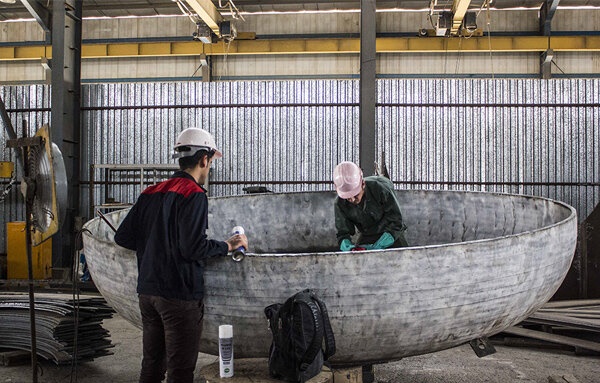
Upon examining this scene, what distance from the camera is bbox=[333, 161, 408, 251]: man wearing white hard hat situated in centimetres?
420

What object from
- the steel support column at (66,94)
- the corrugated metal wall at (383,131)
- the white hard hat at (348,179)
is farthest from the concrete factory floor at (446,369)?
the corrugated metal wall at (383,131)

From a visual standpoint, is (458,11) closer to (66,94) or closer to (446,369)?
(66,94)

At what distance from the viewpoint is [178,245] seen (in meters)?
2.70

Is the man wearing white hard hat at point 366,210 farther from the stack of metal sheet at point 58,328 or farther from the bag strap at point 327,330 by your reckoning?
the stack of metal sheet at point 58,328

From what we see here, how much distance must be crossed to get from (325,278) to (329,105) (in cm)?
823

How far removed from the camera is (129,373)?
4.74 m

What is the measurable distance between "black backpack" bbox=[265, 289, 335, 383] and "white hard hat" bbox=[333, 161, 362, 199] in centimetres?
163

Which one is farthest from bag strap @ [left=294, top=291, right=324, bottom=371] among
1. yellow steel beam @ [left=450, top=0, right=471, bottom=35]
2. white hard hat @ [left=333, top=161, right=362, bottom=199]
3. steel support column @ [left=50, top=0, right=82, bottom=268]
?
yellow steel beam @ [left=450, top=0, right=471, bottom=35]

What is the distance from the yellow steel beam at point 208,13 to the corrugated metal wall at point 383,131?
4.75 feet

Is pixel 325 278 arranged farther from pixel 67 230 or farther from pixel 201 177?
pixel 67 230

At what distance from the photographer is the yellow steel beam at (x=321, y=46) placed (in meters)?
13.1

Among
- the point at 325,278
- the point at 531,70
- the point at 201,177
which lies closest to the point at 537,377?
the point at 325,278

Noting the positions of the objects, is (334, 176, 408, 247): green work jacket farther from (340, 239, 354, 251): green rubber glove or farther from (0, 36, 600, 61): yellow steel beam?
(0, 36, 600, 61): yellow steel beam

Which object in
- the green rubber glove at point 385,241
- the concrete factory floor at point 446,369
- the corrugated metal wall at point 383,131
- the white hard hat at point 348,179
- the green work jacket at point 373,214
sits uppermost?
the corrugated metal wall at point 383,131
